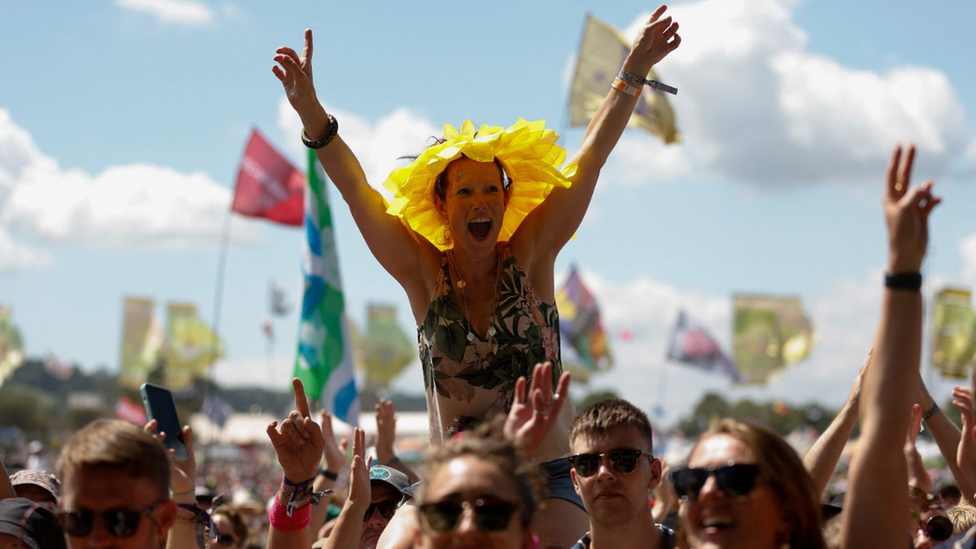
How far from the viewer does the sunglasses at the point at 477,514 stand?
250 cm

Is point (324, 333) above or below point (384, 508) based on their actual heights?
above

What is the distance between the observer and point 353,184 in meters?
3.97

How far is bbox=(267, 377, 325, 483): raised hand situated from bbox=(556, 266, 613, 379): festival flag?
96.1 feet

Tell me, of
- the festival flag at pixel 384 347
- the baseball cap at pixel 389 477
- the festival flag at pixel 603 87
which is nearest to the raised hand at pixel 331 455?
the baseball cap at pixel 389 477

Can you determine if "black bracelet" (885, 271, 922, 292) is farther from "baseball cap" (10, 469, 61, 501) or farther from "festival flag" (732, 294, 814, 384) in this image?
"festival flag" (732, 294, 814, 384)

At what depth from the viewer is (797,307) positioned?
134ft

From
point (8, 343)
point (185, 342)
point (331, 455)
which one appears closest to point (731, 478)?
point (331, 455)

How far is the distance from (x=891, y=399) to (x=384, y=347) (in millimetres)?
49241

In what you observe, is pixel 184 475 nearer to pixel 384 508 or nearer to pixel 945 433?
pixel 384 508

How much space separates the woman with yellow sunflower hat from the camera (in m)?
3.85

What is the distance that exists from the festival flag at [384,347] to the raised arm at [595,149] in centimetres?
4517

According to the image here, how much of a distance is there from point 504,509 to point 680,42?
232 centimetres

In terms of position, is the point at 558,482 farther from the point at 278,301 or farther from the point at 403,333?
the point at 403,333

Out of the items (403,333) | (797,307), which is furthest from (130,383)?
(797,307)
